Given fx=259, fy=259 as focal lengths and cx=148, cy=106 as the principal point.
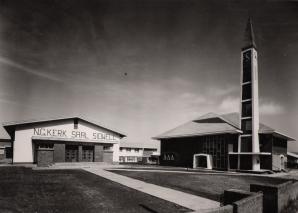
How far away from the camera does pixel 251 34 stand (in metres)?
33.5

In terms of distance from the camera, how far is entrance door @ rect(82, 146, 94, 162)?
32469 mm

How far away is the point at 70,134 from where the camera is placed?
32188 millimetres

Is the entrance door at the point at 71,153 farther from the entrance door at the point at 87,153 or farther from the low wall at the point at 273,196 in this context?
the low wall at the point at 273,196

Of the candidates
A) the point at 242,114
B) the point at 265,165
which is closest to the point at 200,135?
the point at 242,114

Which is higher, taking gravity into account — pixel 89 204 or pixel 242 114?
pixel 242 114

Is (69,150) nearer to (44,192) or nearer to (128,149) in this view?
(44,192)

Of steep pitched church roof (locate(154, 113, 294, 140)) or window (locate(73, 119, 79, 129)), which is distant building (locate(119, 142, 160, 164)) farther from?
window (locate(73, 119, 79, 129))

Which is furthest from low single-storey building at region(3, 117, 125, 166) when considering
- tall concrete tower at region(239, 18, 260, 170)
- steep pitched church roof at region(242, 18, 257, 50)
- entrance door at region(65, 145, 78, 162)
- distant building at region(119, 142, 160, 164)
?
distant building at region(119, 142, 160, 164)

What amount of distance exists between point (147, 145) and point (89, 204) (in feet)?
209

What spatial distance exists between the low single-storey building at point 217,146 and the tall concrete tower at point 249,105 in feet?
0.78

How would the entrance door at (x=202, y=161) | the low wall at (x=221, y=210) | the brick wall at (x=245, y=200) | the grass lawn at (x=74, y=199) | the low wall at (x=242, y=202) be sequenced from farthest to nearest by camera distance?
the entrance door at (x=202, y=161), the grass lawn at (x=74, y=199), the brick wall at (x=245, y=200), the low wall at (x=242, y=202), the low wall at (x=221, y=210)

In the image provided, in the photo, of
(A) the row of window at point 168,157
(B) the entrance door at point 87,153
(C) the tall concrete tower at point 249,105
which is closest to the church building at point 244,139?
(C) the tall concrete tower at point 249,105

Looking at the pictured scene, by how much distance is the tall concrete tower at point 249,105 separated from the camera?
31.0 meters

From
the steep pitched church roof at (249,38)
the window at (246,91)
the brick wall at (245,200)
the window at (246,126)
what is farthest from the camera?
the steep pitched church roof at (249,38)
